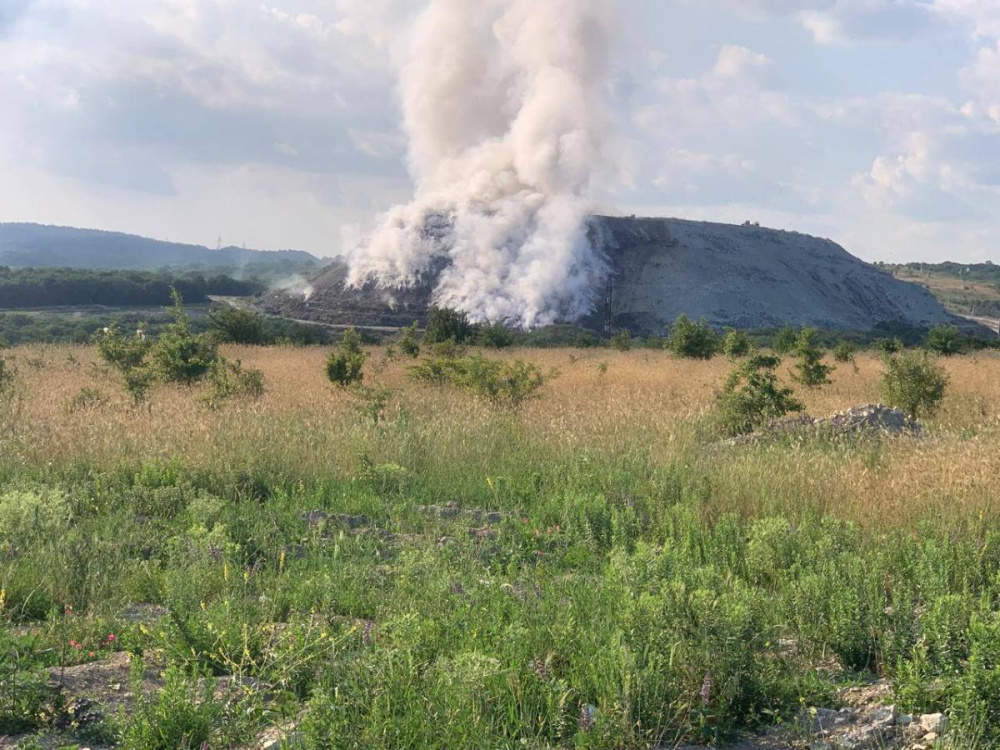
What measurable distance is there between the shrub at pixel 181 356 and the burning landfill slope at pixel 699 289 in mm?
34424

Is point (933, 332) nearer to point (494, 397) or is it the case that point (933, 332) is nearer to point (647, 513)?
point (494, 397)

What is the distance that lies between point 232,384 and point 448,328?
18801mm

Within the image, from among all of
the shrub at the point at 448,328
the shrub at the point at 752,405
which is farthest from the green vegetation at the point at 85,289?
the shrub at the point at 752,405

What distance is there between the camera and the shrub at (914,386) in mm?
12469

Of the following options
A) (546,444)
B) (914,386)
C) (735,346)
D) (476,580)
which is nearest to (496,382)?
(546,444)

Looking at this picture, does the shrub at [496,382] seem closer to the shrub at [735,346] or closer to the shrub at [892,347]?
the shrub at [735,346]

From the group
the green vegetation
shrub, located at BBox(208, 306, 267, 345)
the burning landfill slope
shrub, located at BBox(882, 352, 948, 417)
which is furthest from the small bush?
the green vegetation

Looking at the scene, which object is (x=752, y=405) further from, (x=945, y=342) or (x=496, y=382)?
(x=945, y=342)

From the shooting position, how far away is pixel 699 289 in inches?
2180

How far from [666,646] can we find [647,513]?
2998mm

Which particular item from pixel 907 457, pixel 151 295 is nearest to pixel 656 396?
pixel 907 457

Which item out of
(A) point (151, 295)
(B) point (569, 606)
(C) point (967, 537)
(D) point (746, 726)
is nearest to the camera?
(D) point (746, 726)

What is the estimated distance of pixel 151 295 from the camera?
69.0 m

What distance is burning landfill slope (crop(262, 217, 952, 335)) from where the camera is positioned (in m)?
52.8
